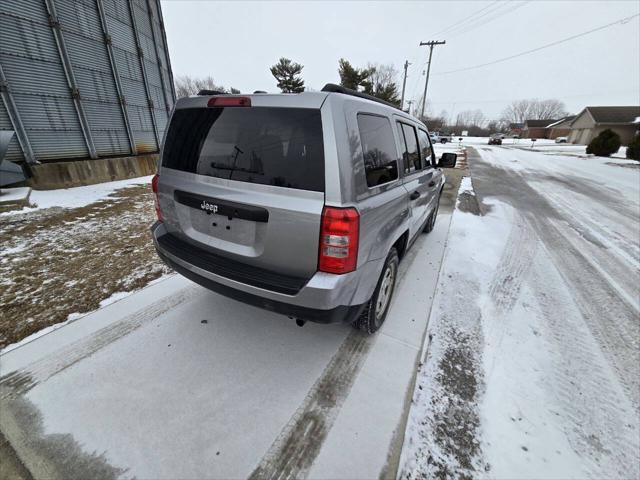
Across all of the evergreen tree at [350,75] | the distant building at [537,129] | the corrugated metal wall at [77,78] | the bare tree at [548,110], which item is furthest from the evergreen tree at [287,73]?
the bare tree at [548,110]

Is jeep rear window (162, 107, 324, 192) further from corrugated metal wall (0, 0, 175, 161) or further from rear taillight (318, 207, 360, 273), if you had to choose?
corrugated metal wall (0, 0, 175, 161)

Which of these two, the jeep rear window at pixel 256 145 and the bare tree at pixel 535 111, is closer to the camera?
the jeep rear window at pixel 256 145

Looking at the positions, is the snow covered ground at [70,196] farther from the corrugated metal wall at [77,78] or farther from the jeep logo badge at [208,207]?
the jeep logo badge at [208,207]

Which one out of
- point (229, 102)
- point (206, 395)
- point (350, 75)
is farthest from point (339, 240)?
point (350, 75)

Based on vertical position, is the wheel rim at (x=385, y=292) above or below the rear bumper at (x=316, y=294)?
below

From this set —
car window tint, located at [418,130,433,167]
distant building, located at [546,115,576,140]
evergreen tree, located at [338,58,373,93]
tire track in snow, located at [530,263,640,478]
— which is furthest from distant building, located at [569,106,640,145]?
tire track in snow, located at [530,263,640,478]

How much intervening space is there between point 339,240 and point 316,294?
381mm

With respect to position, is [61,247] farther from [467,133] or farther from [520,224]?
[467,133]

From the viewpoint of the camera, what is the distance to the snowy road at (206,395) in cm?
156

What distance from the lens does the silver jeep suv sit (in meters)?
1.69

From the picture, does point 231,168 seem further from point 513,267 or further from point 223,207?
point 513,267

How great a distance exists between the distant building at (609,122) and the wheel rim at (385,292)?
2126 inches

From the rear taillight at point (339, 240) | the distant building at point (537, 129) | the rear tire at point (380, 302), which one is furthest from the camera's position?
the distant building at point (537, 129)

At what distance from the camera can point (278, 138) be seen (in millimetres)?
1807
